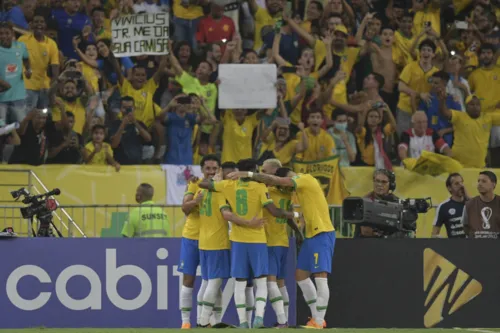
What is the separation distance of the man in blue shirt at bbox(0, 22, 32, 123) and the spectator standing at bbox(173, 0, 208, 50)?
2.63 m

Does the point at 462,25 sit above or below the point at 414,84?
above

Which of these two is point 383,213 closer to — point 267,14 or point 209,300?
point 209,300

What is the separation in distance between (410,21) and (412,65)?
3.11ft

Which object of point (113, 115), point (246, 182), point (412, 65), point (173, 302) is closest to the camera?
point (246, 182)

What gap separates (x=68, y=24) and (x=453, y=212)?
7015mm

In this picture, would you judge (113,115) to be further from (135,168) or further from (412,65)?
(412,65)

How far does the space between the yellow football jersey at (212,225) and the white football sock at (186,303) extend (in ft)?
1.95

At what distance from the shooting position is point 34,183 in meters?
16.9

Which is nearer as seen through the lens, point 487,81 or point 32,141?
point 32,141

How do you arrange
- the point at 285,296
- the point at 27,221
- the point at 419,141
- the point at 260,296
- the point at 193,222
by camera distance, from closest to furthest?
the point at 260,296 < the point at 193,222 < the point at 285,296 < the point at 27,221 < the point at 419,141

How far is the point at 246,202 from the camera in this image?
12.9 meters

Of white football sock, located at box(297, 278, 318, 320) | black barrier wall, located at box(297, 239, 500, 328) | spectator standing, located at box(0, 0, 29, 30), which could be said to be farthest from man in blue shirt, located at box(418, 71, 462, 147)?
spectator standing, located at box(0, 0, 29, 30)

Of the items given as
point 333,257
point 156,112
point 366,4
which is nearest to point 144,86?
point 156,112

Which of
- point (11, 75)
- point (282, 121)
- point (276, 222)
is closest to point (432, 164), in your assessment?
point (282, 121)
